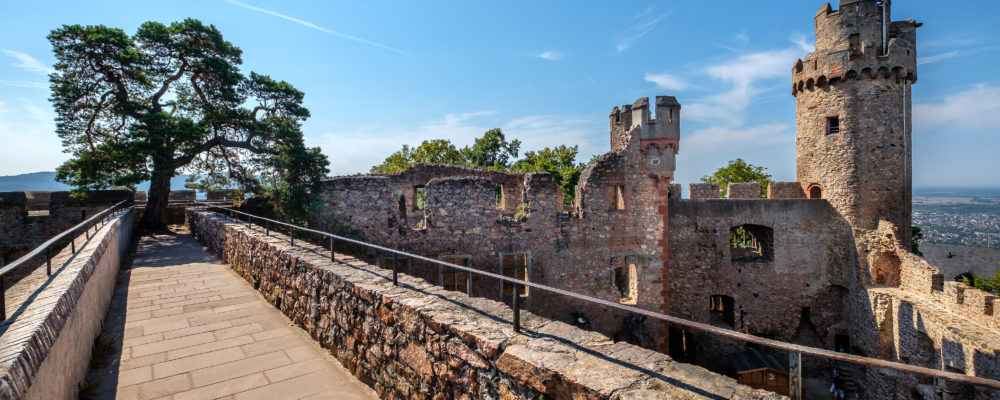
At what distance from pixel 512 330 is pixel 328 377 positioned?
2679 millimetres

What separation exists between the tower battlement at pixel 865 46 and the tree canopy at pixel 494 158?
1800 cm

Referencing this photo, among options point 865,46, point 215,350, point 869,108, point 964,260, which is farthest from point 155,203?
point 964,260

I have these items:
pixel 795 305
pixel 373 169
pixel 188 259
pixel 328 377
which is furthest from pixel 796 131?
pixel 373 169

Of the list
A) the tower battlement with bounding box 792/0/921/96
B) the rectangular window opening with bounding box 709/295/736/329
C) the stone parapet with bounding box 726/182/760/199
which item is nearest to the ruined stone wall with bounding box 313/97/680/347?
the rectangular window opening with bounding box 709/295/736/329

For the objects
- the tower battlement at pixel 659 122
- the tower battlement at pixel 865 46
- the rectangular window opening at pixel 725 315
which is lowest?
the rectangular window opening at pixel 725 315

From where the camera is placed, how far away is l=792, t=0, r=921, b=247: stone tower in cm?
1773

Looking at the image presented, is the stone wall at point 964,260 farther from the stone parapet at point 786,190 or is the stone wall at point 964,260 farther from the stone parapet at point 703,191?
the stone parapet at point 703,191

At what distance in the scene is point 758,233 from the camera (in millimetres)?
20594

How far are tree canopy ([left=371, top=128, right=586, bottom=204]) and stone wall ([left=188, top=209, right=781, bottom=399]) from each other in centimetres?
2799

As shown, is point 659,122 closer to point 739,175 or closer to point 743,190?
point 743,190

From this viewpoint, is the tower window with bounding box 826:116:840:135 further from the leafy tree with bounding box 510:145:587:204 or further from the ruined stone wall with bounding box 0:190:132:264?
the ruined stone wall with bounding box 0:190:132:264

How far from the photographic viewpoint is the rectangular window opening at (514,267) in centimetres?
1524

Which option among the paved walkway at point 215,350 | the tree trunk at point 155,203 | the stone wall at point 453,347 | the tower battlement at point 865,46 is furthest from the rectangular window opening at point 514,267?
the tower battlement at point 865,46

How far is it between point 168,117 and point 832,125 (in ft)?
87.8
